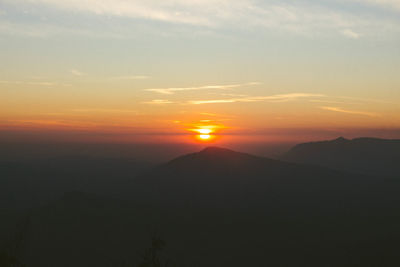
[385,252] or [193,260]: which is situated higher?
[385,252]

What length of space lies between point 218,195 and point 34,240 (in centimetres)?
8828

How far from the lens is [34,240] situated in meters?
86.4

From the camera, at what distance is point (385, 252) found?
249ft

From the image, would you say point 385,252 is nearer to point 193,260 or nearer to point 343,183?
point 193,260

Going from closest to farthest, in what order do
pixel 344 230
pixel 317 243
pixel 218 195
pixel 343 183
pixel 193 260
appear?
pixel 193 260, pixel 317 243, pixel 344 230, pixel 218 195, pixel 343 183

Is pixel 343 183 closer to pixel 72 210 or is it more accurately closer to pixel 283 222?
pixel 283 222

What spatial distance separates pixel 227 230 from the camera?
3969 inches

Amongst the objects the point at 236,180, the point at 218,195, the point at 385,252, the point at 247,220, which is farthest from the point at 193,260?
the point at 236,180

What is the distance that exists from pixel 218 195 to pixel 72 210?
71.4 metres

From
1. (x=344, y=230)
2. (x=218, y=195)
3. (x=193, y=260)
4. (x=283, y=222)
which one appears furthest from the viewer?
(x=218, y=195)

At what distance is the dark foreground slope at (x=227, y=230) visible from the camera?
81000mm

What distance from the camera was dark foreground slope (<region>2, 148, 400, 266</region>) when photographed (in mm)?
81000

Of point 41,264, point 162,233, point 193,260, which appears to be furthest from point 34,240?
point 193,260

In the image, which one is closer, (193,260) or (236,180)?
(193,260)
